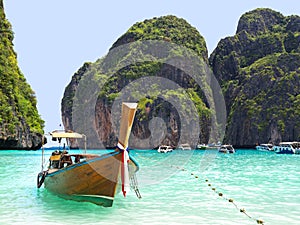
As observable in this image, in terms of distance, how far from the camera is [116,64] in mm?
112250

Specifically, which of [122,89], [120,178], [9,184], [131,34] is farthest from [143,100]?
[120,178]

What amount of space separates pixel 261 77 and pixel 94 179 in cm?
7862

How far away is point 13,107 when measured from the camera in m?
48.8

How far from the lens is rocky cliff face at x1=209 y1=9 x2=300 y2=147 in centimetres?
7688

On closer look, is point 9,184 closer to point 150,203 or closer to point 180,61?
point 150,203

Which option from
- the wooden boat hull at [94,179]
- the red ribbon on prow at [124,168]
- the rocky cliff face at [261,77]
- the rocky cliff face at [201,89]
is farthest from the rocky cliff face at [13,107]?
the rocky cliff face at [261,77]

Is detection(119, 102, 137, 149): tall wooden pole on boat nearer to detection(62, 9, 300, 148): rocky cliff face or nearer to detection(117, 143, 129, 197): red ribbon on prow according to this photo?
detection(117, 143, 129, 197): red ribbon on prow

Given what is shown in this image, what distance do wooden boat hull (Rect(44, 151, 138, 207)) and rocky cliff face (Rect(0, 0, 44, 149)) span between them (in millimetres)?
35632

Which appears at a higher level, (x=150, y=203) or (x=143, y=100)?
(x=143, y=100)

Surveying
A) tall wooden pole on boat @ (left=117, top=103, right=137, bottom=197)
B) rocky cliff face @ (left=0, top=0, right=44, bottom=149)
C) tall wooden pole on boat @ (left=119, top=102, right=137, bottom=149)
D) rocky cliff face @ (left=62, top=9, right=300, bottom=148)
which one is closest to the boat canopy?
tall wooden pole on boat @ (left=117, top=103, right=137, bottom=197)

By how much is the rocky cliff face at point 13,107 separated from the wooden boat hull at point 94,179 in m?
35.6

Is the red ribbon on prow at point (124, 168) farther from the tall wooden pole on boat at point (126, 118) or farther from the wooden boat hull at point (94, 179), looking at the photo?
the tall wooden pole on boat at point (126, 118)

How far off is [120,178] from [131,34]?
107 metres

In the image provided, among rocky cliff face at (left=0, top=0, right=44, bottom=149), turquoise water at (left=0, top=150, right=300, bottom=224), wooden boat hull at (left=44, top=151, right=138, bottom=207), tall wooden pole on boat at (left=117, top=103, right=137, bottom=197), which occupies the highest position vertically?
rocky cliff face at (left=0, top=0, right=44, bottom=149)
